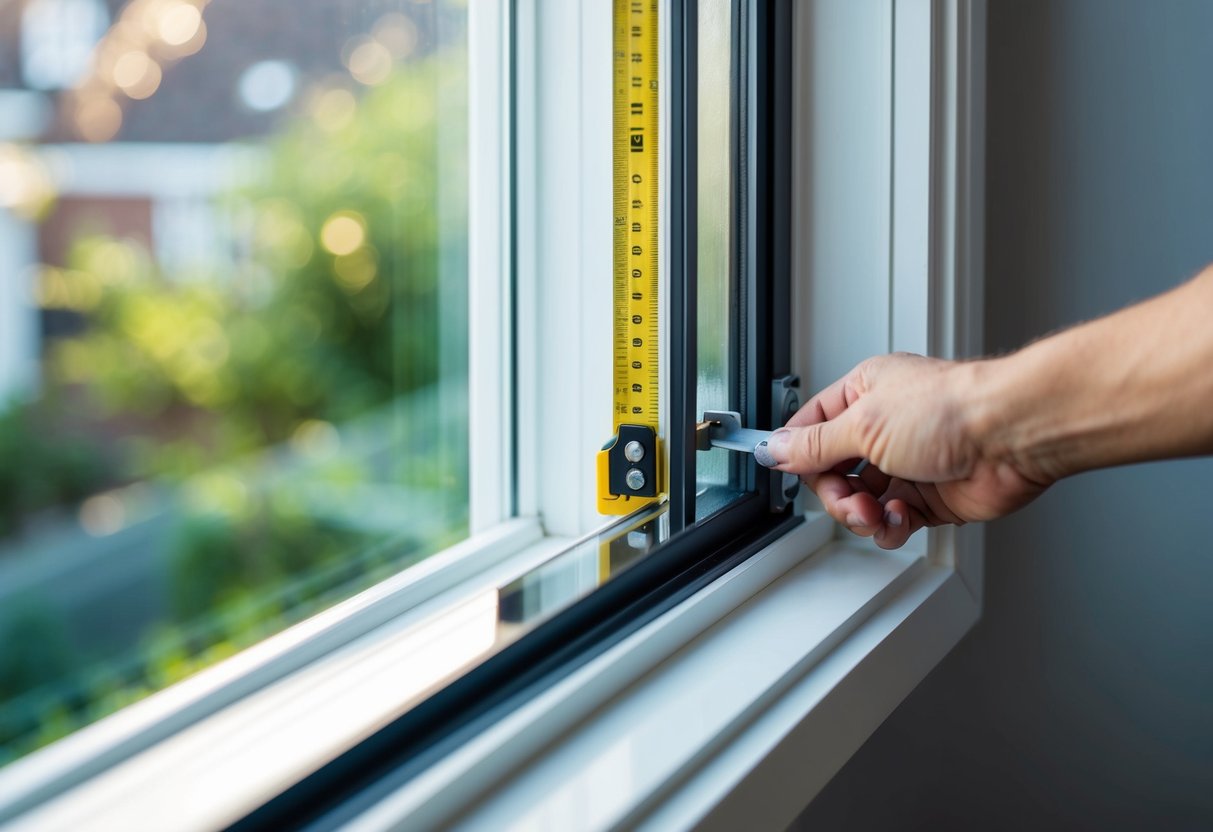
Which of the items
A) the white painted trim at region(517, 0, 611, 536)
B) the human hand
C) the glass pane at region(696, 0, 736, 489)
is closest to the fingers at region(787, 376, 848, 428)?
the human hand

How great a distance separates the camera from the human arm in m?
0.63

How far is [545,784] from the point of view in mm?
621

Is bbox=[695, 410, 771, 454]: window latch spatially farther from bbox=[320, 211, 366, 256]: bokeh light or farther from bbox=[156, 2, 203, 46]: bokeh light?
bbox=[156, 2, 203, 46]: bokeh light

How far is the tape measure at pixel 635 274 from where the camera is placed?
2.94 feet

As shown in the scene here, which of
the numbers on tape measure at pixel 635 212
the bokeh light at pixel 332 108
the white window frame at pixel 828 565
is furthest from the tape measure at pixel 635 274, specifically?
the bokeh light at pixel 332 108

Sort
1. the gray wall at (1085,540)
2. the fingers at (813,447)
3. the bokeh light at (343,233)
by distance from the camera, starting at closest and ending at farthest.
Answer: the fingers at (813,447), the bokeh light at (343,233), the gray wall at (1085,540)

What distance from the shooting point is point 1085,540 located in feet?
3.99

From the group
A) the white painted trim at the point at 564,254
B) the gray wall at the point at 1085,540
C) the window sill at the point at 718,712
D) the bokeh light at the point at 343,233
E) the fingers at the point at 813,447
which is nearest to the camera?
the window sill at the point at 718,712

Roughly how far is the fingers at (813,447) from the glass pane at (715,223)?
5.4 inches

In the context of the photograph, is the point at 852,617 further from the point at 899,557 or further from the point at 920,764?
the point at 920,764

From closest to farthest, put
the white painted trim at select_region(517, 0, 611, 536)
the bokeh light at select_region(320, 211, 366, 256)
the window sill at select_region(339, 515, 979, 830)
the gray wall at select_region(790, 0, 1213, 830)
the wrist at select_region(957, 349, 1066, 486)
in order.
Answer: the window sill at select_region(339, 515, 979, 830), the wrist at select_region(957, 349, 1066, 486), the bokeh light at select_region(320, 211, 366, 256), the white painted trim at select_region(517, 0, 611, 536), the gray wall at select_region(790, 0, 1213, 830)

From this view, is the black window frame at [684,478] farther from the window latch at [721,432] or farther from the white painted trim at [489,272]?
the white painted trim at [489,272]

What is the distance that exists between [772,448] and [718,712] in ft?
0.79

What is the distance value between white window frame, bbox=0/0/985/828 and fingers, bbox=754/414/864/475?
126 mm
